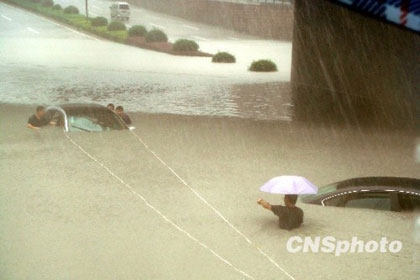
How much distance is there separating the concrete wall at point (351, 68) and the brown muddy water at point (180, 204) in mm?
2766

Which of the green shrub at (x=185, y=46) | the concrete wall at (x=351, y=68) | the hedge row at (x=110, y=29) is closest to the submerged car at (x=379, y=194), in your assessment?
the concrete wall at (x=351, y=68)

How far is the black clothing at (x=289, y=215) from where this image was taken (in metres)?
8.98

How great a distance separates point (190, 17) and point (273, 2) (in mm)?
11952

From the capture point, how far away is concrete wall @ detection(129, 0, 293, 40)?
62.8m

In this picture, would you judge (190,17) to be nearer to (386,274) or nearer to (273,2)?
(273,2)

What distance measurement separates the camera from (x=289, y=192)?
27.8ft

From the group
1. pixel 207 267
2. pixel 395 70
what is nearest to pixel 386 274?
pixel 207 267

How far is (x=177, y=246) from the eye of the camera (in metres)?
9.33

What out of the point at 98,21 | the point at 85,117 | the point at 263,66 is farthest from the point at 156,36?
the point at 85,117

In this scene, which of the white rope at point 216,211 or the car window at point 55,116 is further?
the car window at point 55,116

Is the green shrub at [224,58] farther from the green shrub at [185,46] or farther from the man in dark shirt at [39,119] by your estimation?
the man in dark shirt at [39,119]

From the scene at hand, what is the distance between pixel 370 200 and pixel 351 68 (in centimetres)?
2437

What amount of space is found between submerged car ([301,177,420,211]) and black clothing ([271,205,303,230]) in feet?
1.81

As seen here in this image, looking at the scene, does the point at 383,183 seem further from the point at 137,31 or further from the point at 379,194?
the point at 137,31
